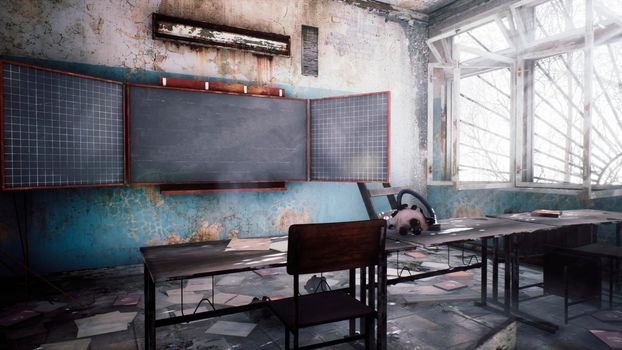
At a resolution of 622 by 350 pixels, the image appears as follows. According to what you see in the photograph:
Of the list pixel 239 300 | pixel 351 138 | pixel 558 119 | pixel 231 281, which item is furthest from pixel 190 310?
pixel 558 119

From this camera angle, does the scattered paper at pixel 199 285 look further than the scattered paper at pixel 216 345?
Yes

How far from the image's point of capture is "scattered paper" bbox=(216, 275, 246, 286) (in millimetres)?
3336

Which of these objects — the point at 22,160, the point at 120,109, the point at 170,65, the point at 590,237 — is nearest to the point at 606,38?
the point at 590,237

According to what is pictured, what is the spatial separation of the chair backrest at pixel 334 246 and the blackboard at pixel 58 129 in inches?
96.1

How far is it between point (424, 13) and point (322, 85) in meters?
2.00

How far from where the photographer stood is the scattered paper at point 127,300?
2.84 m

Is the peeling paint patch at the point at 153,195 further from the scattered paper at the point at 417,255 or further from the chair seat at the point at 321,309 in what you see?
the scattered paper at the point at 417,255

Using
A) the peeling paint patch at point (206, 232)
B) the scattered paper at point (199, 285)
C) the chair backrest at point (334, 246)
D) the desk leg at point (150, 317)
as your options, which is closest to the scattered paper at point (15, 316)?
the scattered paper at point (199, 285)

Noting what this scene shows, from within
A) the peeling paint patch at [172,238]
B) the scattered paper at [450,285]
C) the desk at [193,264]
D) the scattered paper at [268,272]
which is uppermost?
the desk at [193,264]

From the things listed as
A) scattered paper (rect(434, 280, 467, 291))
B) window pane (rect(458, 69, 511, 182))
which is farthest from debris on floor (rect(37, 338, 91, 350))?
window pane (rect(458, 69, 511, 182))

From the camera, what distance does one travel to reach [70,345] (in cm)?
215

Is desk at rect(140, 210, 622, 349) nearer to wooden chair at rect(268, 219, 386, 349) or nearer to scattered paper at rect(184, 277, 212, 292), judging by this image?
wooden chair at rect(268, 219, 386, 349)

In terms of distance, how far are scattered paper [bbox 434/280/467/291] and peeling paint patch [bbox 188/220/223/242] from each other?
230 centimetres

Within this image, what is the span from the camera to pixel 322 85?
4.48m
